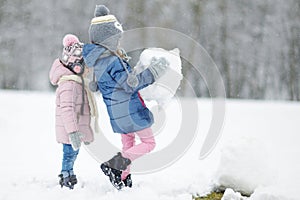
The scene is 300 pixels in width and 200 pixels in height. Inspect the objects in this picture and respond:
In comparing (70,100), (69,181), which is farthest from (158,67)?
(69,181)

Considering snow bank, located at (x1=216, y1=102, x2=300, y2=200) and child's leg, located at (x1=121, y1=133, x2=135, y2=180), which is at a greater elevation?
child's leg, located at (x1=121, y1=133, x2=135, y2=180)

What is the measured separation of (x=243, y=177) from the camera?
13.7 feet

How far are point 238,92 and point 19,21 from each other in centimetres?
834

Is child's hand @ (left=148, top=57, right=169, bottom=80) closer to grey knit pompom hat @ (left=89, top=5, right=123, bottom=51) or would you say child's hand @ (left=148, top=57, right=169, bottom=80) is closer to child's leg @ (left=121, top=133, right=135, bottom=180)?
grey knit pompom hat @ (left=89, top=5, right=123, bottom=51)

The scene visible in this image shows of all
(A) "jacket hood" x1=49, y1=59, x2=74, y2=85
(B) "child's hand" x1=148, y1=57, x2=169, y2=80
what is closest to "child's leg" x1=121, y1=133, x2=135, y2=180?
(B) "child's hand" x1=148, y1=57, x2=169, y2=80

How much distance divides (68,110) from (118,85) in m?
0.52

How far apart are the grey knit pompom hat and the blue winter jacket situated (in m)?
0.08

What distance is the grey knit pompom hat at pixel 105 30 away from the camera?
3834 mm

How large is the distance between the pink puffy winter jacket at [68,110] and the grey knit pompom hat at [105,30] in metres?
0.48

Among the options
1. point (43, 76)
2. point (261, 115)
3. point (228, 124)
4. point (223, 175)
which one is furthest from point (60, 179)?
point (43, 76)

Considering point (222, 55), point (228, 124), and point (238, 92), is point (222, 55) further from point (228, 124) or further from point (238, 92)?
point (228, 124)

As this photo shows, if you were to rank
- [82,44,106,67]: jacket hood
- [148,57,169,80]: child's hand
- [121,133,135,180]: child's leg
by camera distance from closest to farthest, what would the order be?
[148,57,169,80]: child's hand → [82,44,106,67]: jacket hood → [121,133,135,180]: child's leg

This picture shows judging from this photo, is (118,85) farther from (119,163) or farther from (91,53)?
(119,163)

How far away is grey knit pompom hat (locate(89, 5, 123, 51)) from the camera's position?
3834 mm
